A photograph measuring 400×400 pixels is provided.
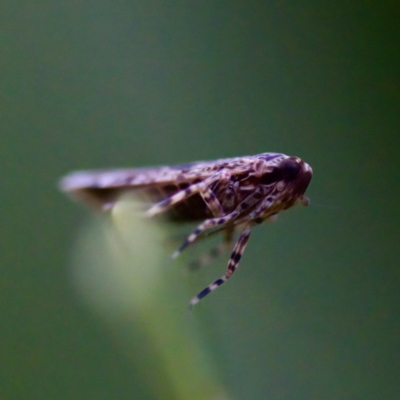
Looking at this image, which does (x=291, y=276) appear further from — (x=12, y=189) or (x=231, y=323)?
(x=12, y=189)

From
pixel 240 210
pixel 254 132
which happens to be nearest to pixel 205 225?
pixel 240 210

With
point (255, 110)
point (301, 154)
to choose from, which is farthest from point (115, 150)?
point (301, 154)

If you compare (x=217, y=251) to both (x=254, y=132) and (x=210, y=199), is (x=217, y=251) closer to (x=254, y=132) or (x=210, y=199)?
(x=210, y=199)

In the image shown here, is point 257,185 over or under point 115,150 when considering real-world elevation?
under

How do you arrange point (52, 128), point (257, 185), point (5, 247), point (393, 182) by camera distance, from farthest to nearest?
1. point (393, 182)
2. point (52, 128)
3. point (5, 247)
4. point (257, 185)

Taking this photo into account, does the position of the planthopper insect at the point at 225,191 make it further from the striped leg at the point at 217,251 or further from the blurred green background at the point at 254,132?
the blurred green background at the point at 254,132

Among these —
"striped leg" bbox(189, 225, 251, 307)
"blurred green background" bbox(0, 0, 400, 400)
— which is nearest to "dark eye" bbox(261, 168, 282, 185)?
"striped leg" bbox(189, 225, 251, 307)

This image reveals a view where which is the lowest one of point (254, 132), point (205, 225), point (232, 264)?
point (232, 264)

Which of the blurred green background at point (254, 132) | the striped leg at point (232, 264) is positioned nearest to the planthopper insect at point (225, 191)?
the striped leg at point (232, 264)
